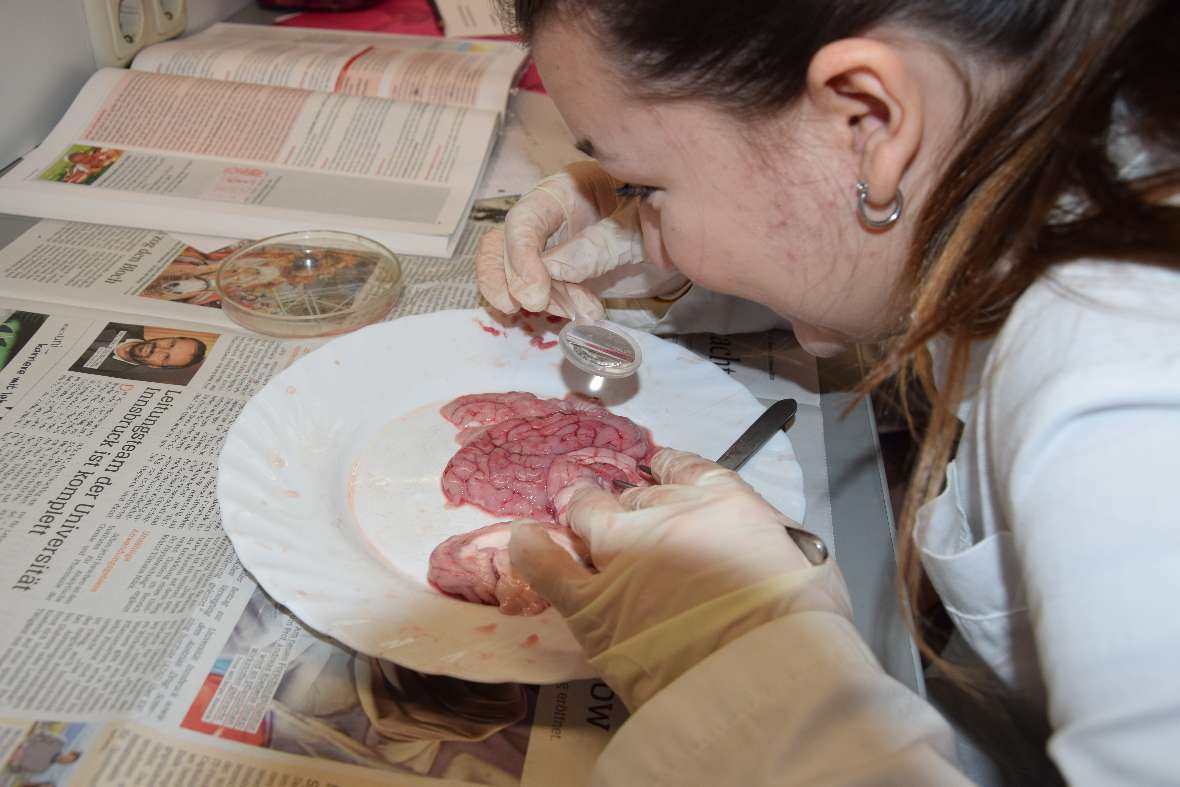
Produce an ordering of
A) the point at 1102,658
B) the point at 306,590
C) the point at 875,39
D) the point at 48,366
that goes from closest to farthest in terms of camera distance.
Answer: the point at 1102,658 < the point at 875,39 < the point at 306,590 < the point at 48,366

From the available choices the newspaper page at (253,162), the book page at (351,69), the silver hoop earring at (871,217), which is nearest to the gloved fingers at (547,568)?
the silver hoop earring at (871,217)

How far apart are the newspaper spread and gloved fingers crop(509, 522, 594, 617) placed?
9 centimetres

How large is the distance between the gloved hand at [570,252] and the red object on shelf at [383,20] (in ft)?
3.02

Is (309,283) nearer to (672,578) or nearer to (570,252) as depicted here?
(570,252)

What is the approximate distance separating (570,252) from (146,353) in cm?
54

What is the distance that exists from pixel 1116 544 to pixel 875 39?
1.19ft

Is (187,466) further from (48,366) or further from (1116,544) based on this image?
(1116,544)

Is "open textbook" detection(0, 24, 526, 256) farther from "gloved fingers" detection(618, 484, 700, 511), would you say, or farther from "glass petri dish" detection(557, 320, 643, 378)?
"gloved fingers" detection(618, 484, 700, 511)

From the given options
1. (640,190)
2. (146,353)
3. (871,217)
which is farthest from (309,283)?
(871,217)

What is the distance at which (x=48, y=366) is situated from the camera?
1.08m

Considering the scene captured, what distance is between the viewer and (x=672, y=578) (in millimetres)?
707

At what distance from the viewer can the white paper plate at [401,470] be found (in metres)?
0.75

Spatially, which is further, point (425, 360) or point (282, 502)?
point (425, 360)

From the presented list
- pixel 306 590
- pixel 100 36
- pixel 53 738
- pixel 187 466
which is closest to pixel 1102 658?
pixel 306 590
